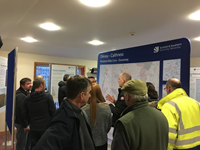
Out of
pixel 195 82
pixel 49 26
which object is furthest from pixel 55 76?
pixel 195 82

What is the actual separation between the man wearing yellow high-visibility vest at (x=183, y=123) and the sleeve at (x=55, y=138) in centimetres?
119

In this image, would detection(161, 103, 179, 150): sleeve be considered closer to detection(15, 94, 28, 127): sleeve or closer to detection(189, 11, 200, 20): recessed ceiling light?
detection(189, 11, 200, 20): recessed ceiling light

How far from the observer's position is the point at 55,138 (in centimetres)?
100

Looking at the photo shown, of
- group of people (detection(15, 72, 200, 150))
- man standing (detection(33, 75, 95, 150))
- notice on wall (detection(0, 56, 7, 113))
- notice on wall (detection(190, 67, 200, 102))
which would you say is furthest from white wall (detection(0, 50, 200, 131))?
man standing (detection(33, 75, 95, 150))

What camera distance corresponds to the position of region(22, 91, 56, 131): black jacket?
2514 mm

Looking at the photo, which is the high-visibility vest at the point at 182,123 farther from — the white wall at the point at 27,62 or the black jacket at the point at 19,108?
the white wall at the point at 27,62

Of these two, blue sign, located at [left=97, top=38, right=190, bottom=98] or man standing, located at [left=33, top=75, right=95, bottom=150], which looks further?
blue sign, located at [left=97, top=38, right=190, bottom=98]

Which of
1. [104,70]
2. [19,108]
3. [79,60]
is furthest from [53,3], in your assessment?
[79,60]

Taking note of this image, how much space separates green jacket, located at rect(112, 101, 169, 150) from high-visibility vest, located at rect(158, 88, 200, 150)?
517 mm

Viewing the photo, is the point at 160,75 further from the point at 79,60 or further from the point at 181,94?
the point at 79,60

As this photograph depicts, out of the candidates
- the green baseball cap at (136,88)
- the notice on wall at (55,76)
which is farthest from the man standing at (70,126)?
the notice on wall at (55,76)

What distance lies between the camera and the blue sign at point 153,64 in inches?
89.6

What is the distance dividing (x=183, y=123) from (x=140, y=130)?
2.82 ft

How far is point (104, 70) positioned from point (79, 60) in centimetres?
290
